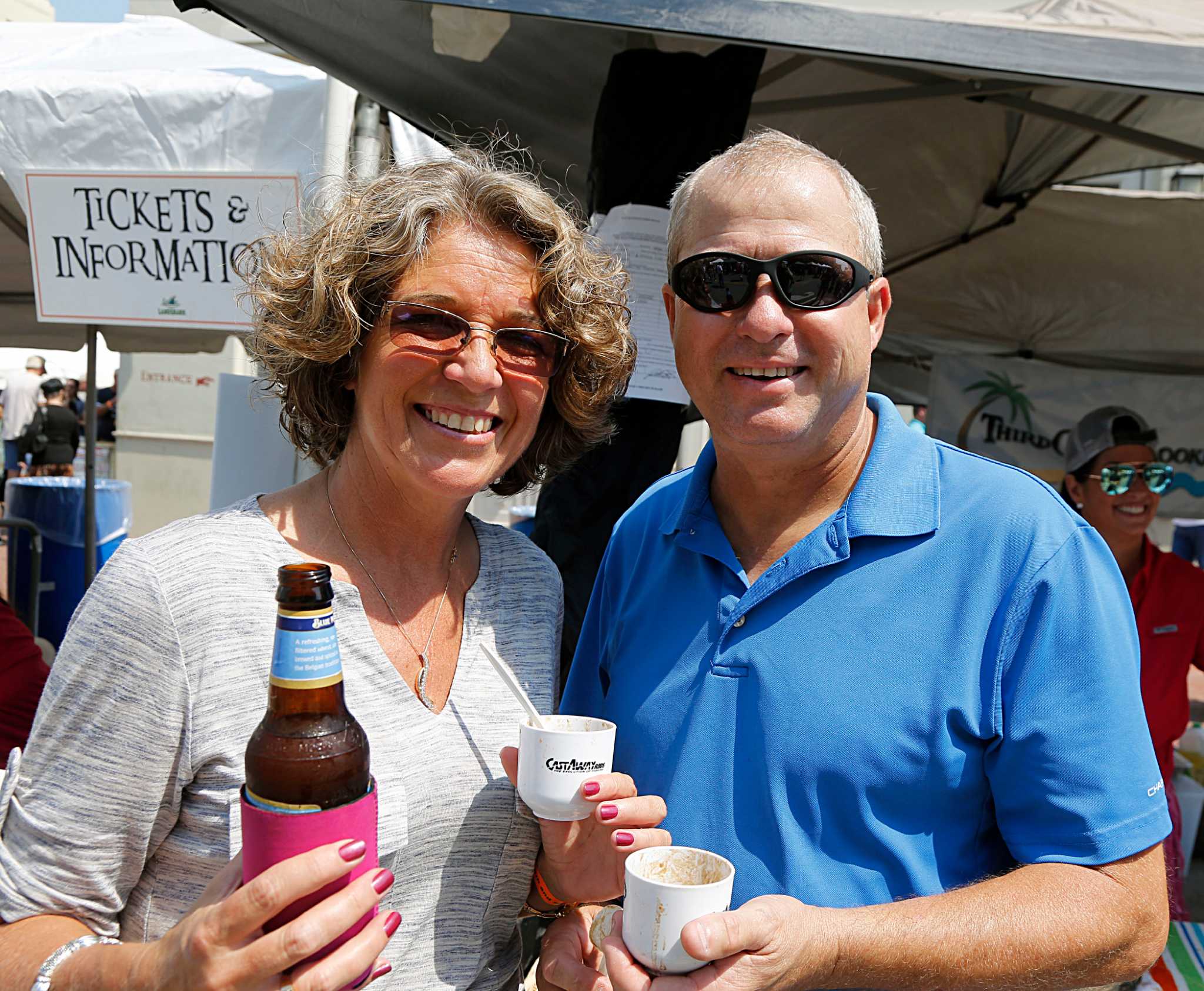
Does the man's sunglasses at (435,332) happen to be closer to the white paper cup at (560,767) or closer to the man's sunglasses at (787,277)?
the man's sunglasses at (787,277)

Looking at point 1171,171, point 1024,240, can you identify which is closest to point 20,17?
point 1024,240

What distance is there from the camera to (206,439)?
41.3ft

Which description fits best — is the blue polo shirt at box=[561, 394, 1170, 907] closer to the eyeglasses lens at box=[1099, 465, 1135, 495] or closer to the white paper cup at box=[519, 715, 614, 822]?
the white paper cup at box=[519, 715, 614, 822]

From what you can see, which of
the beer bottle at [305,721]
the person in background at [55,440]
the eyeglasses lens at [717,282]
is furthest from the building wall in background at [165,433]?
the beer bottle at [305,721]

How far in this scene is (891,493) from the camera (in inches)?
68.1

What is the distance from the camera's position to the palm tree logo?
6.22m

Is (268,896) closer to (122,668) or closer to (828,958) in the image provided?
(122,668)

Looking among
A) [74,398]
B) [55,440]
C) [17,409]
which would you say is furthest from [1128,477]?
[74,398]

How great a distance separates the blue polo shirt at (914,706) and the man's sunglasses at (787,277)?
34 centimetres

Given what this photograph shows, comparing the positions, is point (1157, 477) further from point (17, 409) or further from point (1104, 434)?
point (17, 409)

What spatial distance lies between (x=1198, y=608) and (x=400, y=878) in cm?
396

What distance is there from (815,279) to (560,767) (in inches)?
38.4

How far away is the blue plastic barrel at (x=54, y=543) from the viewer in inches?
232

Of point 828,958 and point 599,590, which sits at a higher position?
point 599,590
